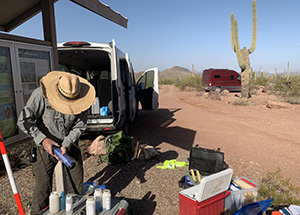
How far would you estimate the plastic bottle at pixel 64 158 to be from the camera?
2.28m

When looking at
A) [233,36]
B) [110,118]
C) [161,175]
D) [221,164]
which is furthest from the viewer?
[233,36]

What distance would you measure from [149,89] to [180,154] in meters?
3.72

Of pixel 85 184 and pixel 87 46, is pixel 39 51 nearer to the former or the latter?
pixel 87 46

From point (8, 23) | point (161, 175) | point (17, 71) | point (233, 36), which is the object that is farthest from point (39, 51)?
point (233, 36)

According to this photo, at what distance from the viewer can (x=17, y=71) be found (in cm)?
340

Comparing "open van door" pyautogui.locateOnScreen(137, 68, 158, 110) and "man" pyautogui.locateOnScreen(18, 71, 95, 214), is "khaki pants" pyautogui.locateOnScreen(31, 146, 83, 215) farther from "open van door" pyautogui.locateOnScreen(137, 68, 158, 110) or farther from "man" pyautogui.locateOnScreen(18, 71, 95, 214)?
"open van door" pyautogui.locateOnScreen(137, 68, 158, 110)

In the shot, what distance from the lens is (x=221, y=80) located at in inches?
802

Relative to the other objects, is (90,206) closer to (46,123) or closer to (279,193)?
(46,123)

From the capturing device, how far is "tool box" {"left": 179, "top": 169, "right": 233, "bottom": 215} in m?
2.51

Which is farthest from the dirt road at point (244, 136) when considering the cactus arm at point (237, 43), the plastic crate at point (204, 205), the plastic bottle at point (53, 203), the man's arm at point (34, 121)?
the cactus arm at point (237, 43)

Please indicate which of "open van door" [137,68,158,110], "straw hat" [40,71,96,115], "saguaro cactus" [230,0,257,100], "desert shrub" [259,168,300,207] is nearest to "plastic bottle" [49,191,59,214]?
"straw hat" [40,71,96,115]

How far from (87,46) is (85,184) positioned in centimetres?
326

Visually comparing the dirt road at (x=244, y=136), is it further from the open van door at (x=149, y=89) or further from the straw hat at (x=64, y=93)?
the straw hat at (x=64, y=93)

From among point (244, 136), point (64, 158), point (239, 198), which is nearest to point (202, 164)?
point (239, 198)
